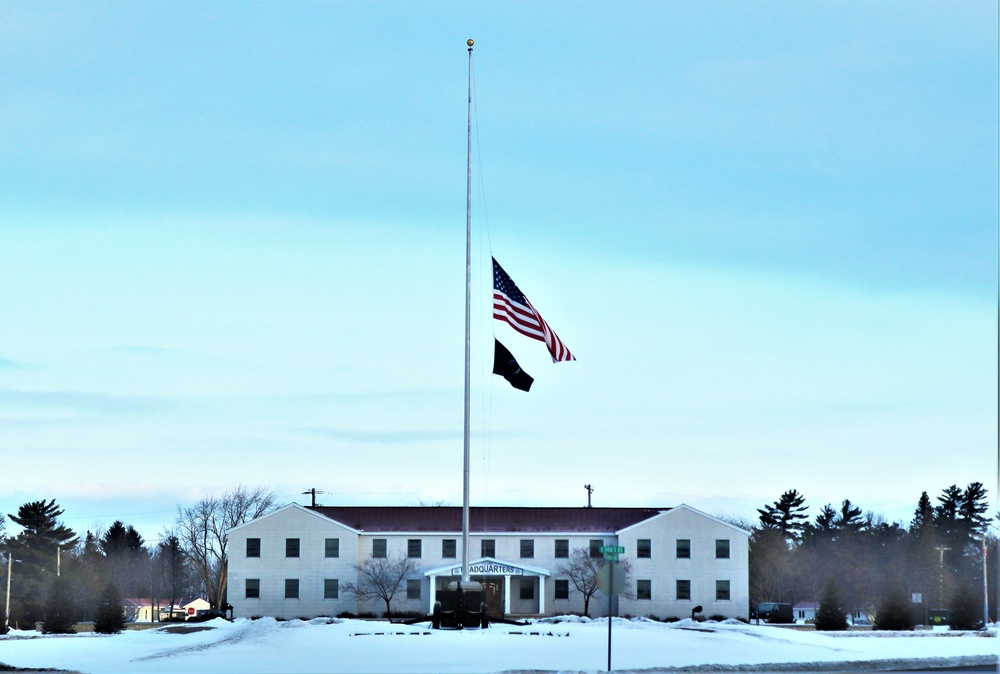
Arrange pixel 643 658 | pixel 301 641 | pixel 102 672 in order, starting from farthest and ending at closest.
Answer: pixel 301 641 < pixel 643 658 < pixel 102 672

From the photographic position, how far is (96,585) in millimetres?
101250

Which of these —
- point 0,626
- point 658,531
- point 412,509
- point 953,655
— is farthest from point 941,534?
point 0,626

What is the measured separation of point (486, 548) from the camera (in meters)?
71.5

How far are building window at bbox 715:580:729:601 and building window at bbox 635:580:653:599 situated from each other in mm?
3877

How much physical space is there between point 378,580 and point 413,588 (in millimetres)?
2383

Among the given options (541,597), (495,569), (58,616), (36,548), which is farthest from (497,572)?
(36,548)

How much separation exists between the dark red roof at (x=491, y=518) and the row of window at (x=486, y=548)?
2.53ft

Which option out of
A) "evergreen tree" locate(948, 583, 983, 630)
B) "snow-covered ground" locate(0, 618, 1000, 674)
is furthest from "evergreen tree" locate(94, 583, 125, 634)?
"evergreen tree" locate(948, 583, 983, 630)

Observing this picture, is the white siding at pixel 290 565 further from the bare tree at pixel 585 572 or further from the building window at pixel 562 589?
the bare tree at pixel 585 572

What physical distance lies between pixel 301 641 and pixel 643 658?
10179mm

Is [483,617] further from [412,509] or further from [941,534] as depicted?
[941,534]

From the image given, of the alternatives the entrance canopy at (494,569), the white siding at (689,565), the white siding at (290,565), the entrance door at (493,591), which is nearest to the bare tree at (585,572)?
the white siding at (689,565)

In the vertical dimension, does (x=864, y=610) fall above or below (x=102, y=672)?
below

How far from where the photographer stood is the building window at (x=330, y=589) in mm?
69562
